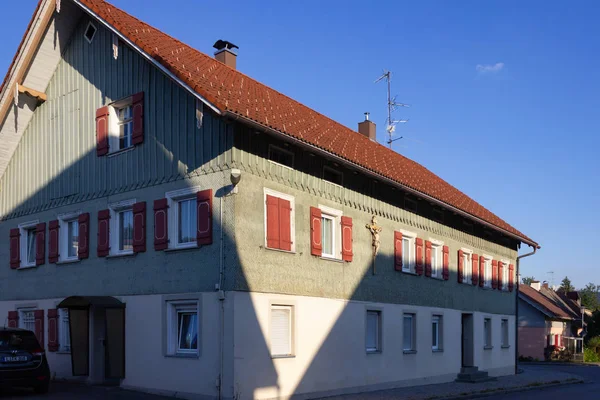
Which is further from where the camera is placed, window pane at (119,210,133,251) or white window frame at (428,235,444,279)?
white window frame at (428,235,444,279)

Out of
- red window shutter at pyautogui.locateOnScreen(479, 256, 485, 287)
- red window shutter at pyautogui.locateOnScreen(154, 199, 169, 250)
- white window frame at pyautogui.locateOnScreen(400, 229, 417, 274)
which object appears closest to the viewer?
red window shutter at pyautogui.locateOnScreen(154, 199, 169, 250)

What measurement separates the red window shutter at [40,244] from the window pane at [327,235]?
26.7 feet

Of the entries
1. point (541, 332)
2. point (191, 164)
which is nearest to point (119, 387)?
point (191, 164)

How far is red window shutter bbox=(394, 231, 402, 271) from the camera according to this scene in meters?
21.8

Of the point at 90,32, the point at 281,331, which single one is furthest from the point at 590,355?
the point at 90,32

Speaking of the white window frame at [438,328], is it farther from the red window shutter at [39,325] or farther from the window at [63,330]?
the red window shutter at [39,325]

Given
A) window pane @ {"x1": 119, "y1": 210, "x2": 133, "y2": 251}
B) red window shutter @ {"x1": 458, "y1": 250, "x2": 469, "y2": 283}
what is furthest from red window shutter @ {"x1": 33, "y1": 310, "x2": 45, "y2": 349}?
red window shutter @ {"x1": 458, "y1": 250, "x2": 469, "y2": 283}

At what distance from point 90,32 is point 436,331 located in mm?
14668

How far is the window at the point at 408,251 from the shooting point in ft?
74.8

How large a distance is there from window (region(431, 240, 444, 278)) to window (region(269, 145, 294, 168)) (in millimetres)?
8883

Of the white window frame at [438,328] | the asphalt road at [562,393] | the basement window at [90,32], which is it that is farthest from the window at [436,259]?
the basement window at [90,32]

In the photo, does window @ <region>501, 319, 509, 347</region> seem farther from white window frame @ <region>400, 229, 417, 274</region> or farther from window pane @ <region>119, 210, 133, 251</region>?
window pane @ <region>119, 210, 133, 251</region>

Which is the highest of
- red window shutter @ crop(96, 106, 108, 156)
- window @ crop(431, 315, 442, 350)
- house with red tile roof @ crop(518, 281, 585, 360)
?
red window shutter @ crop(96, 106, 108, 156)

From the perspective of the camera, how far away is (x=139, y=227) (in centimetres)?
1755
